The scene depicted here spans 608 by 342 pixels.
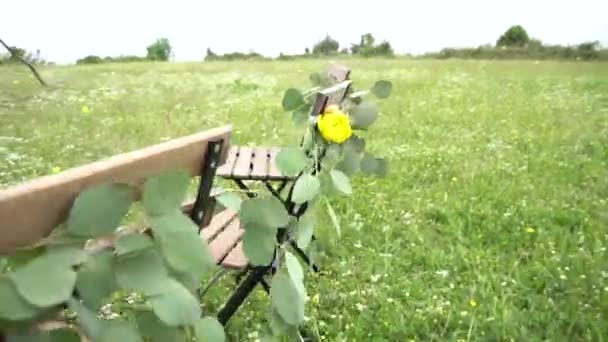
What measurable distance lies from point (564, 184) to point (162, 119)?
18.8 ft

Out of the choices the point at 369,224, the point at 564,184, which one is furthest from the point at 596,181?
the point at 369,224

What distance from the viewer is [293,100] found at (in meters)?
1.98

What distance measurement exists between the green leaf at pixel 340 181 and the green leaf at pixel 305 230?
13cm

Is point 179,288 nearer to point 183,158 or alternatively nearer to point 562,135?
point 183,158

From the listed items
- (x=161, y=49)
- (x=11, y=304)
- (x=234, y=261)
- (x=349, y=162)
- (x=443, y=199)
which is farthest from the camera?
(x=161, y=49)

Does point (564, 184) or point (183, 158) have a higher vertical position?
point (183, 158)

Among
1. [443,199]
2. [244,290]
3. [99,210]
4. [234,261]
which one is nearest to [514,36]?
[443,199]

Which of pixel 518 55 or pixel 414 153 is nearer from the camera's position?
pixel 414 153

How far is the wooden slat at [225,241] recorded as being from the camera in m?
2.81

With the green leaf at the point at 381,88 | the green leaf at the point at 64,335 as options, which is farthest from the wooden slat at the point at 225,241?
the green leaf at the point at 64,335

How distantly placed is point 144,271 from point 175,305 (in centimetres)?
8

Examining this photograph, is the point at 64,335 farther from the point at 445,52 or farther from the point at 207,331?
the point at 445,52

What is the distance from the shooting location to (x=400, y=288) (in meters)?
3.66

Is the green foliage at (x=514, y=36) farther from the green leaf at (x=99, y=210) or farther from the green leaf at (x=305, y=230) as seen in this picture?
the green leaf at (x=99, y=210)
